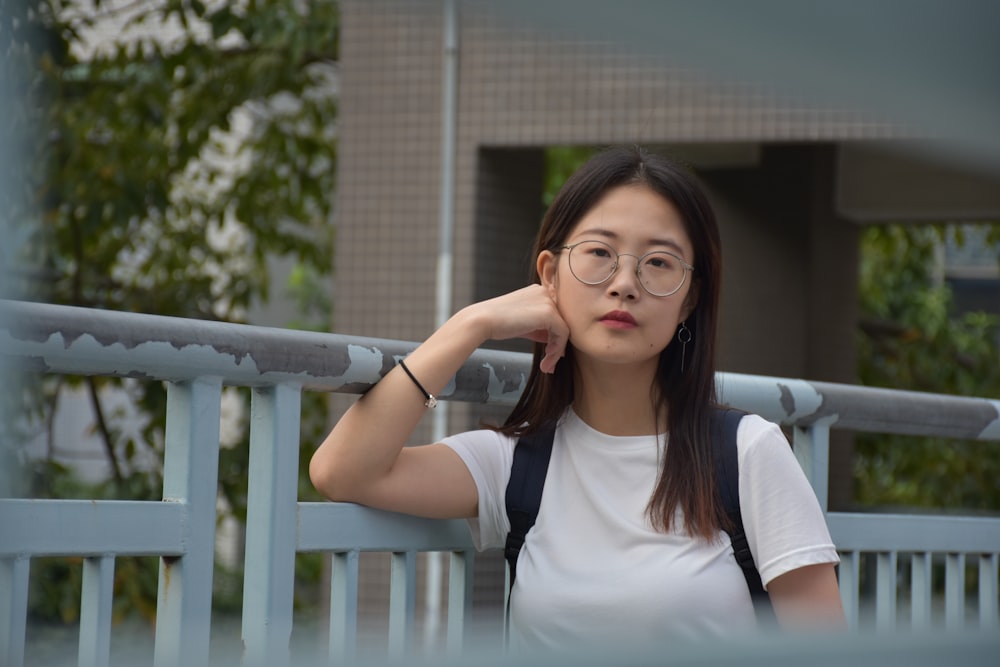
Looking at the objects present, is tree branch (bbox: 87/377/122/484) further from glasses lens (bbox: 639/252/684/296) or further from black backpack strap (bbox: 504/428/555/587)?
glasses lens (bbox: 639/252/684/296)

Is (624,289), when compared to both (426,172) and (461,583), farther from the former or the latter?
(426,172)

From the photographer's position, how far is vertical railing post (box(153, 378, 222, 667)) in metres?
1.31

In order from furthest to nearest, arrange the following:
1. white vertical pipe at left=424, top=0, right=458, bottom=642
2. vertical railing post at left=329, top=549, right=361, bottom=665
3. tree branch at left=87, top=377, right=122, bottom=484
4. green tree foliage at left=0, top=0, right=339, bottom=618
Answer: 1. green tree foliage at left=0, top=0, right=339, bottom=618
2. tree branch at left=87, top=377, right=122, bottom=484
3. white vertical pipe at left=424, top=0, right=458, bottom=642
4. vertical railing post at left=329, top=549, right=361, bottom=665

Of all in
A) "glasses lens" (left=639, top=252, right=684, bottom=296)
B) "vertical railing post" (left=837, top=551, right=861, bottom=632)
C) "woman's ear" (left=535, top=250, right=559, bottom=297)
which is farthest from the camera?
"vertical railing post" (left=837, top=551, right=861, bottom=632)

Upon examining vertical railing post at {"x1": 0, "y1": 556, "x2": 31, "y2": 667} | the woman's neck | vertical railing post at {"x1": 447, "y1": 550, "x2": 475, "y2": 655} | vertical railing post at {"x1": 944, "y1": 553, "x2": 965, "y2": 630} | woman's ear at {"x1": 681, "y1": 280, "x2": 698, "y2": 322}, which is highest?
woman's ear at {"x1": 681, "y1": 280, "x2": 698, "y2": 322}

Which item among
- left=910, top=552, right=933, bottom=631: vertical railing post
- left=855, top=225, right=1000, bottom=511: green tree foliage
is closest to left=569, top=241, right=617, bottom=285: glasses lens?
left=910, top=552, right=933, bottom=631: vertical railing post

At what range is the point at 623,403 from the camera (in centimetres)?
181

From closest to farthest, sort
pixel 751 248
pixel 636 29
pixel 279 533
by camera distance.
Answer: pixel 636 29 < pixel 279 533 < pixel 751 248

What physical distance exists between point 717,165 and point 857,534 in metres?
5.00

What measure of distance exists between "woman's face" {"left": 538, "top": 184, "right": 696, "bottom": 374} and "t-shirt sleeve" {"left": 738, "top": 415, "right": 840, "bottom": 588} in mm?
183

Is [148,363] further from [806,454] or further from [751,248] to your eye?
[751,248]

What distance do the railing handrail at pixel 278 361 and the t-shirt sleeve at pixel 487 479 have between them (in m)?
0.06

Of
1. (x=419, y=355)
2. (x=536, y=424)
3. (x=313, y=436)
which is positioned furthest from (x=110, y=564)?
(x=313, y=436)

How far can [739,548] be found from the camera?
1663 millimetres
